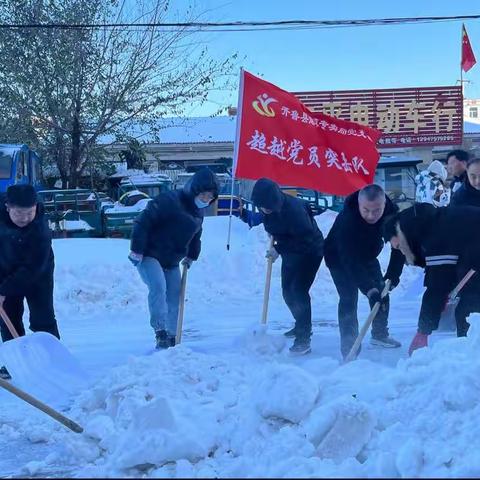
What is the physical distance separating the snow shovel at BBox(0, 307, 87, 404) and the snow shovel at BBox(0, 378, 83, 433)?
75 cm

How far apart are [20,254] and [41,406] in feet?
5.66

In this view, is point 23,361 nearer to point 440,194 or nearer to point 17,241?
point 17,241

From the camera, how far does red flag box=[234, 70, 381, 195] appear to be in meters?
7.72

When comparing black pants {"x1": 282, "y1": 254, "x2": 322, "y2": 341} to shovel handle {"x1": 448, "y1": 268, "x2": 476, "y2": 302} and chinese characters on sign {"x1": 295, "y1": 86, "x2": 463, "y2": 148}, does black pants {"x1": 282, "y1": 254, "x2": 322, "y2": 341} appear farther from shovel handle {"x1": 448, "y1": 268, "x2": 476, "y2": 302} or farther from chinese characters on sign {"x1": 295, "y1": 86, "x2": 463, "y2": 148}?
chinese characters on sign {"x1": 295, "y1": 86, "x2": 463, "y2": 148}

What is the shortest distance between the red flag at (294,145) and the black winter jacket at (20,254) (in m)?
3.19

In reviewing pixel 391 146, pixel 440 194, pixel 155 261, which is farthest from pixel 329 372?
pixel 391 146

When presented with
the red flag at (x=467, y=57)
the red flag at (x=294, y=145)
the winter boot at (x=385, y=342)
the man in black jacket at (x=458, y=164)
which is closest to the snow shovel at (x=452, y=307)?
the winter boot at (x=385, y=342)

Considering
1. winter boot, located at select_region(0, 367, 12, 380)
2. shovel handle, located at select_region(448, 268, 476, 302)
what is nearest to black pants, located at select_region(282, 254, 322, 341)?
shovel handle, located at select_region(448, 268, 476, 302)

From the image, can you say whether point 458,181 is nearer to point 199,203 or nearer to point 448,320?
point 448,320

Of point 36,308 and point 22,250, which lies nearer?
point 22,250

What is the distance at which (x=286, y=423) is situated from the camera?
11.1ft

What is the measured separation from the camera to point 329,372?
464 centimetres

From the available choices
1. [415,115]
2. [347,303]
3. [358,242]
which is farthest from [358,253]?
[415,115]

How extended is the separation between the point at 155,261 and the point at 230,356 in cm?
103
